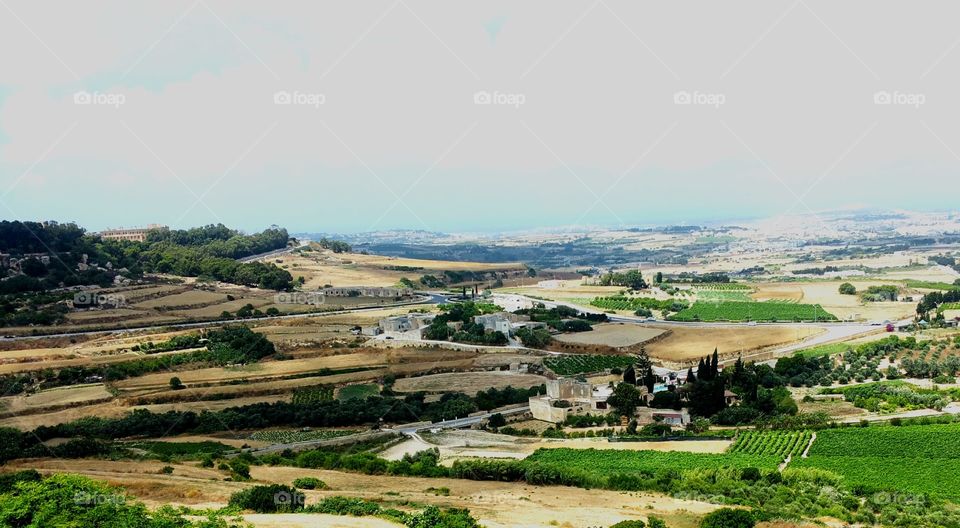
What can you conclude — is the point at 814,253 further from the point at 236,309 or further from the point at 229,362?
the point at 229,362

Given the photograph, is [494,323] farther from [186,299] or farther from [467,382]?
[186,299]

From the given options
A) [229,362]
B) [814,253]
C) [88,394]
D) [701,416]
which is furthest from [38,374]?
[814,253]

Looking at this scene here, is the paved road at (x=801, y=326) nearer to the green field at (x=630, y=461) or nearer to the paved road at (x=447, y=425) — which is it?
the paved road at (x=447, y=425)

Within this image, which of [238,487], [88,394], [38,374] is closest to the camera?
[238,487]
